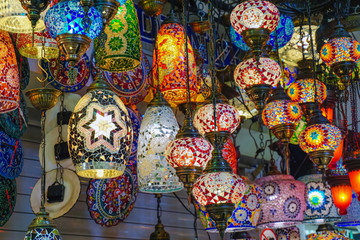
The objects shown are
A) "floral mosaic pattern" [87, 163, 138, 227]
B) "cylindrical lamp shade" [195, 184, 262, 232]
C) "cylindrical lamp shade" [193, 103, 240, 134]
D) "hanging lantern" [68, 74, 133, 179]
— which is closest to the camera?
"hanging lantern" [68, 74, 133, 179]

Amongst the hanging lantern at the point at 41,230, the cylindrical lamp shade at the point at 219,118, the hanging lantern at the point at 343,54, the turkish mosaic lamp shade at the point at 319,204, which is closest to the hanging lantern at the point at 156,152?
the cylindrical lamp shade at the point at 219,118

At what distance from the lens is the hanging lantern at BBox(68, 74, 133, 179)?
82.0 inches

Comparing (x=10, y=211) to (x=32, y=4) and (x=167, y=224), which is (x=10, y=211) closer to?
(x=32, y=4)

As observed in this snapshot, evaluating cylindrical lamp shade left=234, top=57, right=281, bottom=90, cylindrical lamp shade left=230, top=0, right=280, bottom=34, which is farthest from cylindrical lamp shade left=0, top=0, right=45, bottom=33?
cylindrical lamp shade left=234, top=57, right=281, bottom=90

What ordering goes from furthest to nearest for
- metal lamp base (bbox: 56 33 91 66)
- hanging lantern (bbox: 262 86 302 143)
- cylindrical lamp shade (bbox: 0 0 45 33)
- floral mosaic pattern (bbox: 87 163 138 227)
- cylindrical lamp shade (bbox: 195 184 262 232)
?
floral mosaic pattern (bbox: 87 163 138 227)
hanging lantern (bbox: 262 86 302 143)
cylindrical lamp shade (bbox: 195 184 262 232)
cylindrical lamp shade (bbox: 0 0 45 33)
metal lamp base (bbox: 56 33 91 66)

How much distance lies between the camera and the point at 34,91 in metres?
2.45

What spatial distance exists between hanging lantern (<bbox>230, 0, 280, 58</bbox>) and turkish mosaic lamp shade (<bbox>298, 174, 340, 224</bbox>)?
4.15ft

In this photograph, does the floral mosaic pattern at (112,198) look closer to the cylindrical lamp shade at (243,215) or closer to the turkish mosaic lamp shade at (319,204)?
the cylindrical lamp shade at (243,215)

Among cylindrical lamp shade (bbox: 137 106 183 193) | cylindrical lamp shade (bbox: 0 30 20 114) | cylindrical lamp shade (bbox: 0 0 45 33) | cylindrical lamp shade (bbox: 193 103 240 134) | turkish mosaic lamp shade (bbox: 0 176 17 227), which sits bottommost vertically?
turkish mosaic lamp shade (bbox: 0 176 17 227)

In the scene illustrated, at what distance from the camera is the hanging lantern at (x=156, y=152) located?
2.48m

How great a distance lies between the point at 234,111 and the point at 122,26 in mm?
548

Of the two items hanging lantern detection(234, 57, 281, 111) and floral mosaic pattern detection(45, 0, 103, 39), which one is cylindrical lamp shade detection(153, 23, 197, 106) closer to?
hanging lantern detection(234, 57, 281, 111)

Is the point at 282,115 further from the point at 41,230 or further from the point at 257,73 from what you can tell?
the point at 41,230

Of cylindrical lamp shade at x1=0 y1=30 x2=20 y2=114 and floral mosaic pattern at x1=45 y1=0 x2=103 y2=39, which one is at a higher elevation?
floral mosaic pattern at x1=45 y1=0 x2=103 y2=39
